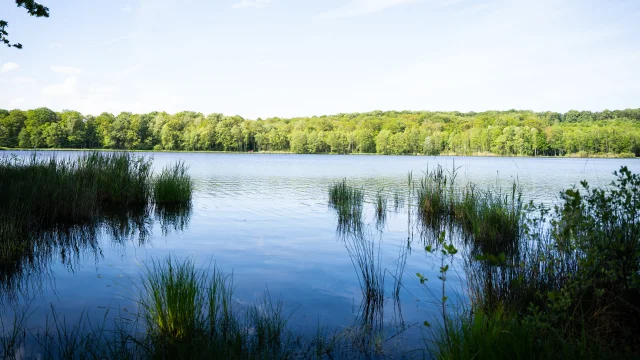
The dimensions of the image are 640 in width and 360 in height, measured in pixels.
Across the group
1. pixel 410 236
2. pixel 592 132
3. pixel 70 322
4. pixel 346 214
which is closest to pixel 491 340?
pixel 70 322

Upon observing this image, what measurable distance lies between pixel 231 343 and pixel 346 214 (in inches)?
296

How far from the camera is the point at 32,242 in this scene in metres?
6.50

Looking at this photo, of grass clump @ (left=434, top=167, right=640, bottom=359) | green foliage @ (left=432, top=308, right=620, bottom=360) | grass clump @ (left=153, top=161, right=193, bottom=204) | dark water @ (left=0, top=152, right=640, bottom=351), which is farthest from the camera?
grass clump @ (left=153, top=161, right=193, bottom=204)

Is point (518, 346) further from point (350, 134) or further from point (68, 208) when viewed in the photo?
point (350, 134)

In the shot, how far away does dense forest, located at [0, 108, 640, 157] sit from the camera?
58.7m

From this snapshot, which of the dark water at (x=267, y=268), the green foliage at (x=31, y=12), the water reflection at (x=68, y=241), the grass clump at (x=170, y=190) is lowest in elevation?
the dark water at (x=267, y=268)

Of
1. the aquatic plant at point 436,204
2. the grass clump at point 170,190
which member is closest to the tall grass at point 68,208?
the grass clump at point 170,190

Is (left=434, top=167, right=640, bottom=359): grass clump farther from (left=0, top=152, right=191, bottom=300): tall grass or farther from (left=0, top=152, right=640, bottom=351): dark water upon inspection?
(left=0, top=152, right=191, bottom=300): tall grass

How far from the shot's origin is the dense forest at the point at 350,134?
58656mm

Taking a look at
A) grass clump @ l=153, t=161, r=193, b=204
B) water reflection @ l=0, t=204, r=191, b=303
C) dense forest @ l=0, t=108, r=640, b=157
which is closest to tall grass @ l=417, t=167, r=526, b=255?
water reflection @ l=0, t=204, r=191, b=303

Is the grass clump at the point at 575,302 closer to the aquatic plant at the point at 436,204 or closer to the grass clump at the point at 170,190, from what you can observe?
the aquatic plant at the point at 436,204

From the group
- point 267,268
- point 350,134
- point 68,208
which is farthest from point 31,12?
point 350,134

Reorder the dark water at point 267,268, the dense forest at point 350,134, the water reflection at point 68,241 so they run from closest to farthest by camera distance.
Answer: the dark water at point 267,268 → the water reflection at point 68,241 → the dense forest at point 350,134

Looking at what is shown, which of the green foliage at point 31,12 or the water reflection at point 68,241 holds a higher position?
the green foliage at point 31,12
